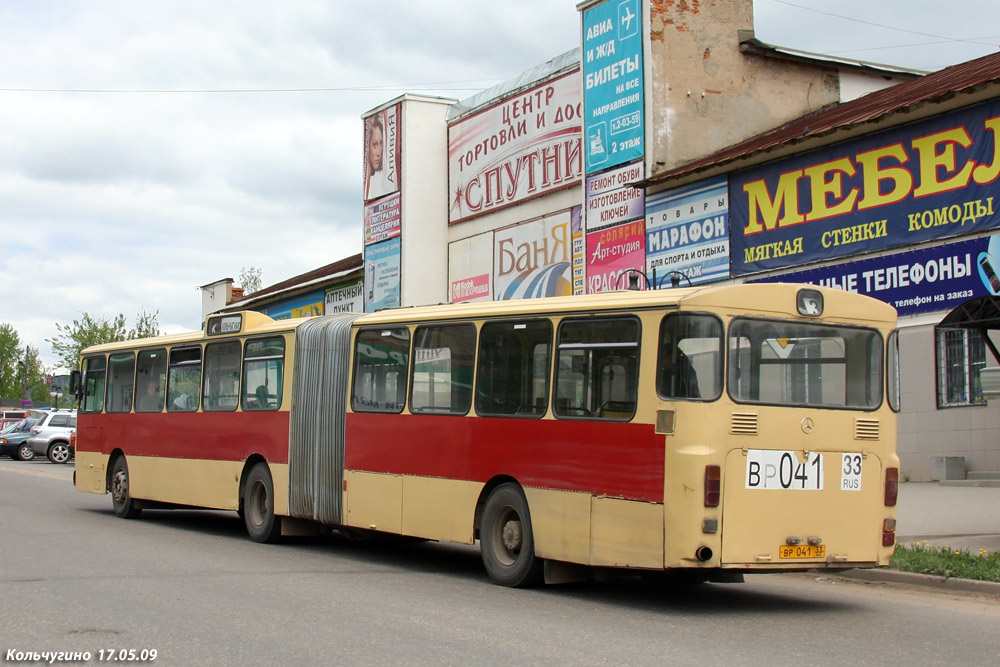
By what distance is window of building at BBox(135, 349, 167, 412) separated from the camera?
18.3 meters

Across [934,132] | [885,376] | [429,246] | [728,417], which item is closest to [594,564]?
[728,417]

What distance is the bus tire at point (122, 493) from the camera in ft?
62.3

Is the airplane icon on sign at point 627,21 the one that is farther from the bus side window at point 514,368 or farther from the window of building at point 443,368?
the bus side window at point 514,368

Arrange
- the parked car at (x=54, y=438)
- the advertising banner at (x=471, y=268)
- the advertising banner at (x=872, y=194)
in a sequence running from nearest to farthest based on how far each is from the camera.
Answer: the advertising banner at (x=872, y=194)
the advertising banner at (x=471, y=268)
the parked car at (x=54, y=438)

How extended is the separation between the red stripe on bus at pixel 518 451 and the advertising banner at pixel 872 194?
9.68 metres

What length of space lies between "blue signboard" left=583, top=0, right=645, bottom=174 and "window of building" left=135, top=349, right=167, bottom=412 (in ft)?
36.5

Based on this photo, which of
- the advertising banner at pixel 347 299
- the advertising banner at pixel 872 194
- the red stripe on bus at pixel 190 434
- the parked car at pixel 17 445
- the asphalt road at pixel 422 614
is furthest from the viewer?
the parked car at pixel 17 445

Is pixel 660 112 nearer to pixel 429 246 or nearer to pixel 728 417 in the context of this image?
pixel 429 246

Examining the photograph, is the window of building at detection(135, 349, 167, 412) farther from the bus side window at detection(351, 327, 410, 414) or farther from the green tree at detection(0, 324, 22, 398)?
the green tree at detection(0, 324, 22, 398)

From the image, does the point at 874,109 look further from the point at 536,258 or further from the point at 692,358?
the point at 692,358

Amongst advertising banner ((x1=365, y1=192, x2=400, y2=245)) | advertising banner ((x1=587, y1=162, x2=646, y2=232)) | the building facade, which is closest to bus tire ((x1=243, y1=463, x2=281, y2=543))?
the building facade

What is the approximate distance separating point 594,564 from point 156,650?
407cm

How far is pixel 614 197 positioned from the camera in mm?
25422

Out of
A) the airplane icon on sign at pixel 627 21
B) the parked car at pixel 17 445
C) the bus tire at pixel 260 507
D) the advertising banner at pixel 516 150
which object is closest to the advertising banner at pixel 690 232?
the advertising banner at pixel 516 150
